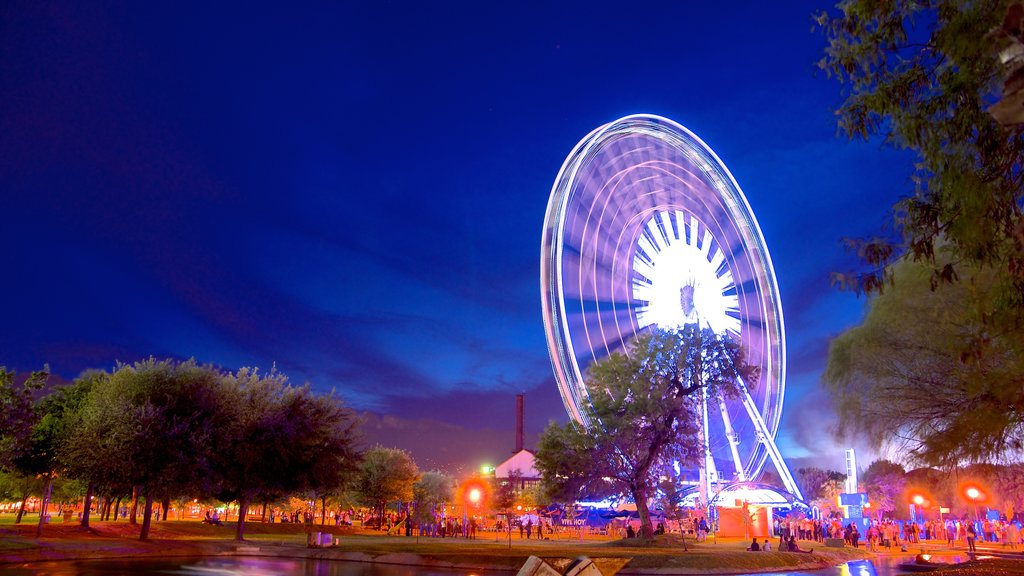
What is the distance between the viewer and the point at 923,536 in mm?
58531

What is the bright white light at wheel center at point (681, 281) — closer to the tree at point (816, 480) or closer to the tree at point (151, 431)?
the tree at point (151, 431)

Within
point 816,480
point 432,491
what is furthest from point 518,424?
point 816,480

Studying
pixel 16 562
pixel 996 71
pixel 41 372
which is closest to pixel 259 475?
pixel 41 372

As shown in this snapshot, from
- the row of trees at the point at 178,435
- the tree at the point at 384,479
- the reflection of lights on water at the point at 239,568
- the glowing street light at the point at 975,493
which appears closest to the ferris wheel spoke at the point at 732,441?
the glowing street light at the point at 975,493

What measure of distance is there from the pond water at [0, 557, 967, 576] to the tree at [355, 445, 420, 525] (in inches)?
1820

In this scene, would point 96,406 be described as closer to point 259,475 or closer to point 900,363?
point 259,475

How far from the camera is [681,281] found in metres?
46.1

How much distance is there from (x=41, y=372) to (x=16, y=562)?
34.8 feet

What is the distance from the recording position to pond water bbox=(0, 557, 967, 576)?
2070 cm

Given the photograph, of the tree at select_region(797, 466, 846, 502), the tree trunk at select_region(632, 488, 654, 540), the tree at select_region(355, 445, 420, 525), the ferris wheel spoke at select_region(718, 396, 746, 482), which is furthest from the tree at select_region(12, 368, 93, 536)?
the tree at select_region(797, 466, 846, 502)

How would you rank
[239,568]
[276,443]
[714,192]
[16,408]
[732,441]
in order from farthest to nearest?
1. [732,441]
2. [714,192]
3. [276,443]
4. [16,408]
5. [239,568]

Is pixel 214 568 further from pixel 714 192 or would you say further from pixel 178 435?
pixel 714 192

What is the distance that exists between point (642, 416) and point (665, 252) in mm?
12248

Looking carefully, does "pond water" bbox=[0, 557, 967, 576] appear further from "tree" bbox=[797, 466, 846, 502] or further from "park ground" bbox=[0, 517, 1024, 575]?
"tree" bbox=[797, 466, 846, 502]
